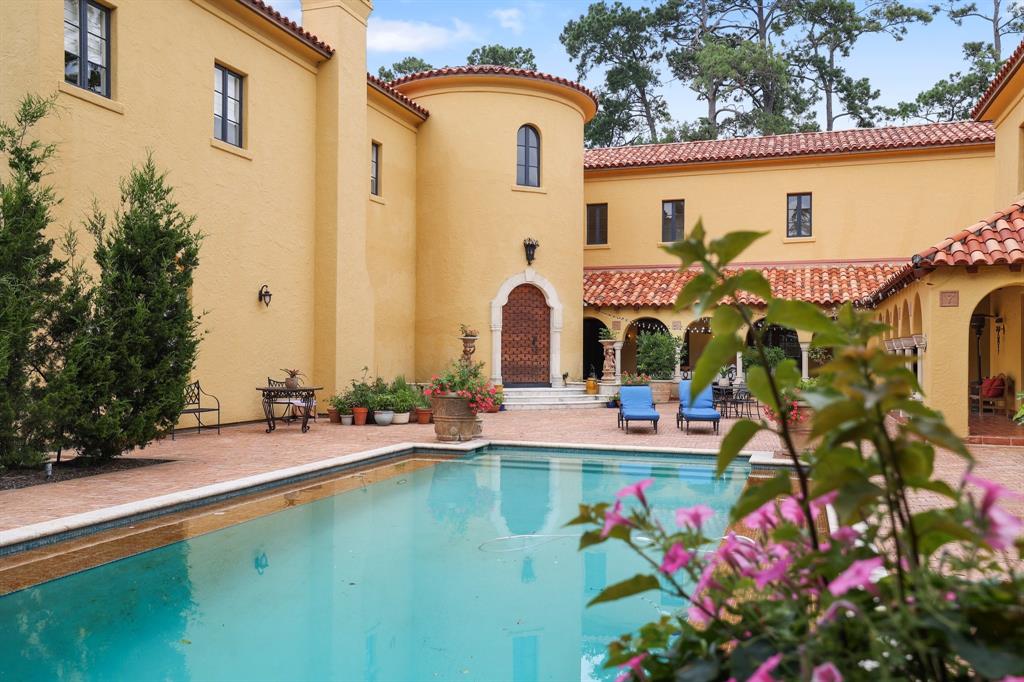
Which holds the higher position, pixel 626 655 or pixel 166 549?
pixel 626 655

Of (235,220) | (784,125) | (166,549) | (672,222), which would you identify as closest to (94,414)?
(166,549)

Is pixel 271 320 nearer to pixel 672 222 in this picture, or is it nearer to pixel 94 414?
pixel 94 414

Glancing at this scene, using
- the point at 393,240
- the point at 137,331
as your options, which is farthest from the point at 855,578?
the point at 393,240

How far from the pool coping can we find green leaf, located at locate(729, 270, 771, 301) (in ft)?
10.7

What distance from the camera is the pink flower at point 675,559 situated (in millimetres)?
1289

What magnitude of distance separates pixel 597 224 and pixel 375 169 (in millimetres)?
8191

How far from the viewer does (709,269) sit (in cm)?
124

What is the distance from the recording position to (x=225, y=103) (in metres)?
13.6

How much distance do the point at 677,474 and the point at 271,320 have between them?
833 centimetres

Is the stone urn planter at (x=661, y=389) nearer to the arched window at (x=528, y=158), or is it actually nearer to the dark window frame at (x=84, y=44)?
the arched window at (x=528, y=158)

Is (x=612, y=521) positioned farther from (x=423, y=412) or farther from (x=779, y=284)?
(x=779, y=284)

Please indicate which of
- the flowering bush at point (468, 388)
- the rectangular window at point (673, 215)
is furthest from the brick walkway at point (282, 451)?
the rectangular window at point (673, 215)

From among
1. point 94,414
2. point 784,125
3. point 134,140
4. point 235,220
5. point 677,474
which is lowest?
point 677,474

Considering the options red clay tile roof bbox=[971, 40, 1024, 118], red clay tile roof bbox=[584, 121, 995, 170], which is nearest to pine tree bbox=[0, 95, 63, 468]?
red clay tile roof bbox=[971, 40, 1024, 118]
